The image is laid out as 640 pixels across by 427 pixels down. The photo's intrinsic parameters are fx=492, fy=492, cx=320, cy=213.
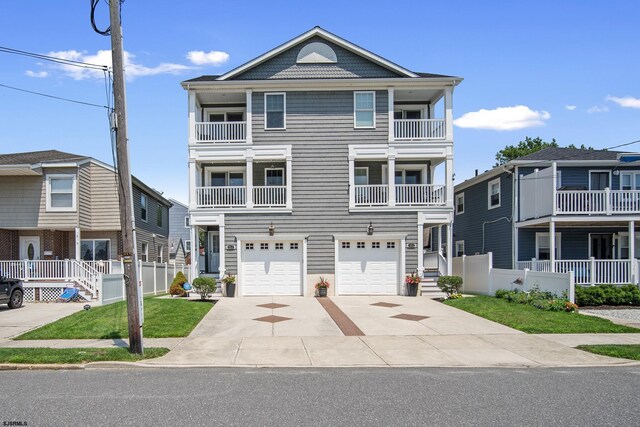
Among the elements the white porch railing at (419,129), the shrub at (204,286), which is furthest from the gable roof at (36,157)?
the white porch railing at (419,129)

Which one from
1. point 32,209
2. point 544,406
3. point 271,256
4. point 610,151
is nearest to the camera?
point 544,406

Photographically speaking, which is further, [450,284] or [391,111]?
[391,111]

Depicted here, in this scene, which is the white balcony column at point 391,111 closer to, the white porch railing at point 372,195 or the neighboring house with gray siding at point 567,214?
the white porch railing at point 372,195

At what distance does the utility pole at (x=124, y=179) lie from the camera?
31.1ft

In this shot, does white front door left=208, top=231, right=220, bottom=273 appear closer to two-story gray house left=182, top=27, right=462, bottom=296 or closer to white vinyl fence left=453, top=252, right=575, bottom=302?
two-story gray house left=182, top=27, right=462, bottom=296

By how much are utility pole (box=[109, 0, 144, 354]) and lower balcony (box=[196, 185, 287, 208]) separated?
437 inches

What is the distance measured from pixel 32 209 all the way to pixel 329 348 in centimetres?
1823

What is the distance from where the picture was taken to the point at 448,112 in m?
21.0

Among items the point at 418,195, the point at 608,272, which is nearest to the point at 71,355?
the point at 418,195

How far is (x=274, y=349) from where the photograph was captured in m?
10.4

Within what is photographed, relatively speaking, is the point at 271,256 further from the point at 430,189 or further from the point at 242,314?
the point at 430,189

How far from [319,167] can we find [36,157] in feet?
45.2

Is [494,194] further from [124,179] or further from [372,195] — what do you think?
[124,179]

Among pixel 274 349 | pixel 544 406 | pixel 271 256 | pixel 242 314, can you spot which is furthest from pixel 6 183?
pixel 544 406
